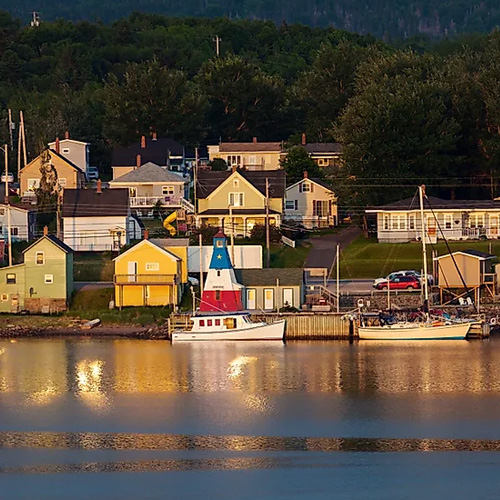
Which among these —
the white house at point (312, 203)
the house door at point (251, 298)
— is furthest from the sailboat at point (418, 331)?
the white house at point (312, 203)

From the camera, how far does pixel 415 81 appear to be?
245 feet

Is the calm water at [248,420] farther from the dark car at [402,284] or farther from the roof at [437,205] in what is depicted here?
the roof at [437,205]

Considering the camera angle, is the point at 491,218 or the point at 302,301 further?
the point at 491,218

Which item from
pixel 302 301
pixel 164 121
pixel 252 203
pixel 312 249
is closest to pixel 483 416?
pixel 302 301

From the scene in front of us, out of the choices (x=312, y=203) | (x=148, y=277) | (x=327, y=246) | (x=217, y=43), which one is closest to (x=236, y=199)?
(x=312, y=203)

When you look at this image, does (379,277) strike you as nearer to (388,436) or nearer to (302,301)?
(302,301)

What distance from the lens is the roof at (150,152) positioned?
80750 mm

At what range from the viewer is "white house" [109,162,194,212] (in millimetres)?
73625

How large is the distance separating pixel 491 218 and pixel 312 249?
9.28 meters

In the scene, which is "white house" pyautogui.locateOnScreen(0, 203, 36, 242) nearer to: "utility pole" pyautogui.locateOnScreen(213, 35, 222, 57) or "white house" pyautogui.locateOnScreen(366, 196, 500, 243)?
"white house" pyautogui.locateOnScreen(366, 196, 500, 243)

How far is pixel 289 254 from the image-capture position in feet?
204

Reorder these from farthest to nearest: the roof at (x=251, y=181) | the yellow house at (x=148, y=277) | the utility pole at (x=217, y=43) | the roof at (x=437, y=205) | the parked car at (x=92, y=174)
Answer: the utility pole at (x=217, y=43), the parked car at (x=92, y=174), the roof at (x=251, y=181), the roof at (x=437, y=205), the yellow house at (x=148, y=277)

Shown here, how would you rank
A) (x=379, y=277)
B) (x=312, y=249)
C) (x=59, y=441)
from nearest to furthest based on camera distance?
(x=59, y=441) < (x=379, y=277) < (x=312, y=249)

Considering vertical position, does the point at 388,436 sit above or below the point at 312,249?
below
